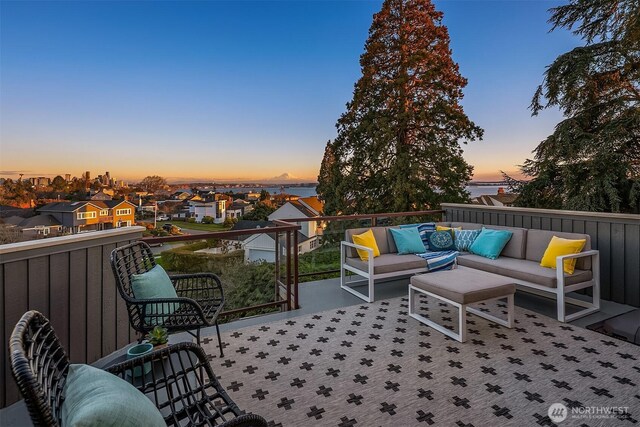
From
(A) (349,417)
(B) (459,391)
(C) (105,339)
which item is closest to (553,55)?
(B) (459,391)

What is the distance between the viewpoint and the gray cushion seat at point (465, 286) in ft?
9.66

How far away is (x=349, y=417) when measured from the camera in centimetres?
200

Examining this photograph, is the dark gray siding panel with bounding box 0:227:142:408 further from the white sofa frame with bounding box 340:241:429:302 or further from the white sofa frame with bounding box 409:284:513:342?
the white sofa frame with bounding box 409:284:513:342

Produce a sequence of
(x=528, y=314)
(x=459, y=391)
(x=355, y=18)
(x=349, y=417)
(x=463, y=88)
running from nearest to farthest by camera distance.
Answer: (x=349, y=417) → (x=459, y=391) → (x=528, y=314) → (x=355, y=18) → (x=463, y=88)

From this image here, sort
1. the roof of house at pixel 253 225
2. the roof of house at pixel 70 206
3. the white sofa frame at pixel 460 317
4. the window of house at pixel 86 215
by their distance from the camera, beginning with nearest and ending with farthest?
1. the white sofa frame at pixel 460 317
2. the window of house at pixel 86 215
3. the roof of house at pixel 70 206
4. the roof of house at pixel 253 225

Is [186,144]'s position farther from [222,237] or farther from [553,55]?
[553,55]

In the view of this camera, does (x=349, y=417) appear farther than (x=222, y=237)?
No

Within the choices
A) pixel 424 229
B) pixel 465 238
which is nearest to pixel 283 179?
pixel 424 229

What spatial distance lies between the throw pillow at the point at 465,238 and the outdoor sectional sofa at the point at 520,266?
13 centimetres

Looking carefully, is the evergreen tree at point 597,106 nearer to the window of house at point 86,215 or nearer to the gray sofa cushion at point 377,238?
the gray sofa cushion at point 377,238

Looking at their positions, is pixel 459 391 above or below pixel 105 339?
below

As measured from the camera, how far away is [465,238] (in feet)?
15.4

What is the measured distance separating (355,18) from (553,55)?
4.83m

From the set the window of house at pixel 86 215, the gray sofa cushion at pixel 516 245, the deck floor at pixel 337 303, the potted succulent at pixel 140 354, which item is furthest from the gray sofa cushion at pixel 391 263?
the window of house at pixel 86 215
